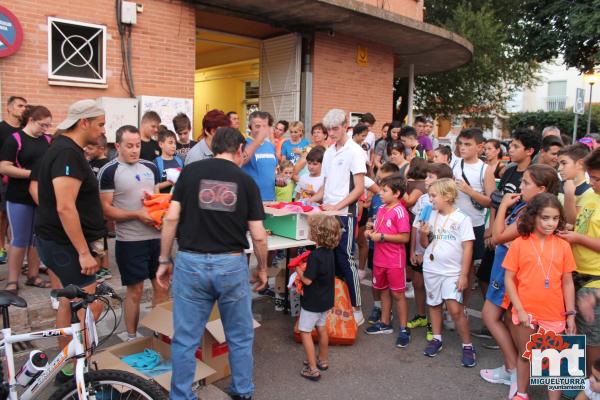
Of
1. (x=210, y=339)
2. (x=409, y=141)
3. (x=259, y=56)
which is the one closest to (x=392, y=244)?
(x=210, y=339)

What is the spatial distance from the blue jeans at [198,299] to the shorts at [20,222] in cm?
282

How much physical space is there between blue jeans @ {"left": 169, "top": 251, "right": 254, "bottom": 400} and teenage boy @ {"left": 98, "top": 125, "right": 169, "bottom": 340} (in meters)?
1.10

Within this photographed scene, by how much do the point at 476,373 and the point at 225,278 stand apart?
2413 mm

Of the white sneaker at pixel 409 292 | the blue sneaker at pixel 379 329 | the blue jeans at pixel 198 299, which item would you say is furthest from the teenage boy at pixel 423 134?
the blue jeans at pixel 198 299

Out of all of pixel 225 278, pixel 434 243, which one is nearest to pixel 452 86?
pixel 434 243

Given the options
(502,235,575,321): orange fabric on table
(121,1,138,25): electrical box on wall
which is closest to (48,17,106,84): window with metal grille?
(121,1,138,25): electrical box on wall

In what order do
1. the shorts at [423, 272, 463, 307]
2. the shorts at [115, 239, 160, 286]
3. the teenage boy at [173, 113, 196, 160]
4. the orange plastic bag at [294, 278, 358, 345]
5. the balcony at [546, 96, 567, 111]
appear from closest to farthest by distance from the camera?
1. the shorts at [115, 239, 160, 286]
2. the shorts at [423, 272, 463, 307]
3. the orange plastic bag at [294, 278, 358, 345]
4. the teenage boy at [173, 113, 196, 160]
5. the balcony at [546, 96, 567, 111]

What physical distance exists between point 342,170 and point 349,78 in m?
8.33

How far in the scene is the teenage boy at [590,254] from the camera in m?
3.48

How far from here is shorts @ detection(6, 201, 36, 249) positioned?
511cm

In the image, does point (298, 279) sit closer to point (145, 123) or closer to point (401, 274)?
point (401, 274)

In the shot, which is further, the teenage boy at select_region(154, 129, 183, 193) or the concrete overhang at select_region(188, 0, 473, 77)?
the concrete overhang at select_region(188, 0, 473, 77)

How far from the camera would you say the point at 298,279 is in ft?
14.0

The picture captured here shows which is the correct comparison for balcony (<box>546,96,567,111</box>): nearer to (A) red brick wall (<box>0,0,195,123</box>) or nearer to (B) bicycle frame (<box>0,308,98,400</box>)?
(A) red brick wall (<box>0,0,195,123</box>)
